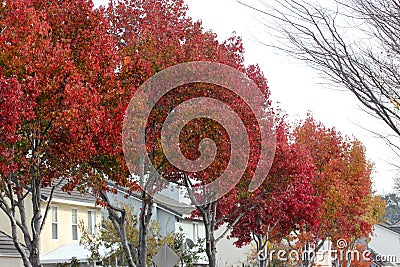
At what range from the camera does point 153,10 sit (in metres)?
23.2

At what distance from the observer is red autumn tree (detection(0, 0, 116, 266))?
1595cm

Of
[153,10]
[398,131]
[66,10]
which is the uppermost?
[153,10]

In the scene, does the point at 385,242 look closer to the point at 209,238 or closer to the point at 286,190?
the point at 286,190

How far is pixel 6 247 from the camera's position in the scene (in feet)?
97.0

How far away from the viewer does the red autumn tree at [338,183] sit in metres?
40.7

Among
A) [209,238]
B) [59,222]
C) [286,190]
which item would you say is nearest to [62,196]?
[59,222]

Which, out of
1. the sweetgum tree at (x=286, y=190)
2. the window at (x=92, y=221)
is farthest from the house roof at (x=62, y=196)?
the sweetgum tree at (x=286, y=190)

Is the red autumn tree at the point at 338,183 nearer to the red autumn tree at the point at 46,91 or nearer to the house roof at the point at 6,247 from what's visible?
the house roof at the point at 6,247

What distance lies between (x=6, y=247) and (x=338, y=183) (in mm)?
18581

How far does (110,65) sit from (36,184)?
3251 millimetres

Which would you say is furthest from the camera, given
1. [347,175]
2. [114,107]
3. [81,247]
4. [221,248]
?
[221,248]

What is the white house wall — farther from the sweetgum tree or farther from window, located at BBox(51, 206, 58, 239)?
window, located at BBox(51, 206, 58, 239)

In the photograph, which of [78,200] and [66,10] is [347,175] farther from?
[66,10]

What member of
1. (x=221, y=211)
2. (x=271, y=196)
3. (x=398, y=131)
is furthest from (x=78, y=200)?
(x=398, y=131)
